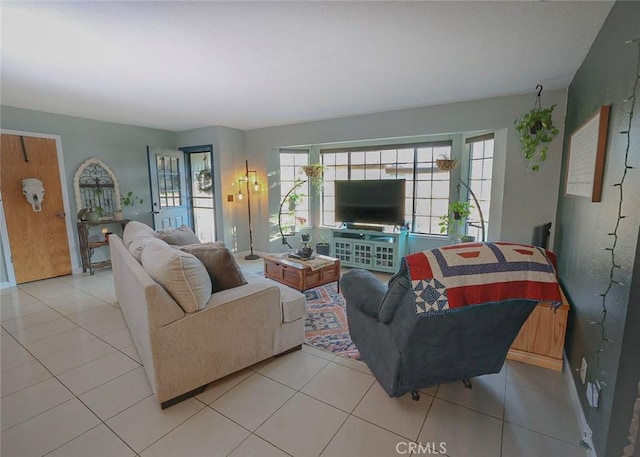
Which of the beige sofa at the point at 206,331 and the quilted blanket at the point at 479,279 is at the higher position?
the quilted blanket at the point at 479,279

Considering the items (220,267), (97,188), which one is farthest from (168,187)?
(220,267)

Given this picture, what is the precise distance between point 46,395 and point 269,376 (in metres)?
1.49

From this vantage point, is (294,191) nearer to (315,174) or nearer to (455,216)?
(315,174)

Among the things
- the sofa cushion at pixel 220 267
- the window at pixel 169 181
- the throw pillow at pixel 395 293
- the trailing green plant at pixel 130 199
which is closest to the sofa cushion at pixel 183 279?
the sofa cushion at pixel 220 267

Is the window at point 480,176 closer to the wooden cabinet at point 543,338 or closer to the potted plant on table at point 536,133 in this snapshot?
the potted plant on table at point 536,133

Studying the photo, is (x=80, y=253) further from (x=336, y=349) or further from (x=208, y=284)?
(x=336, y=349)

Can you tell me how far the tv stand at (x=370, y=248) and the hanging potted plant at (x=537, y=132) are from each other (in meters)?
1.91

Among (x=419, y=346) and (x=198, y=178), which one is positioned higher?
(x=198, y=178)

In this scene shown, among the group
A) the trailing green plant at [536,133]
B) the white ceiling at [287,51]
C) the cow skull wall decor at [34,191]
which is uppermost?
the white ceiling at [287,51]

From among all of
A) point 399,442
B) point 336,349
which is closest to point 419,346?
point 399,442

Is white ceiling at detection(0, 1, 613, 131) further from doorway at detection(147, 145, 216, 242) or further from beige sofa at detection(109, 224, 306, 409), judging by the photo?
doorway at detection(147, 145, 216, 242)

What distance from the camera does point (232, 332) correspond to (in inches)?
84.4

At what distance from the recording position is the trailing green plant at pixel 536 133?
2.97 meters

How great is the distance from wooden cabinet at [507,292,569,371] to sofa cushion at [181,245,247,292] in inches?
89.1
